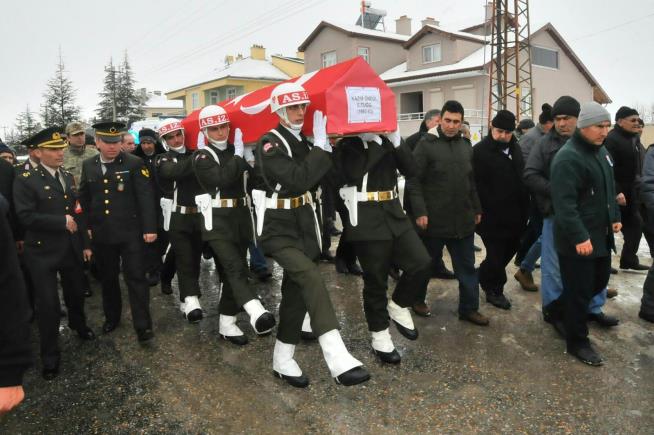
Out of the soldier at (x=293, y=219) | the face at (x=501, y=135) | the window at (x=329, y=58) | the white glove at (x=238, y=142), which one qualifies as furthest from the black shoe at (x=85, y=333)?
the window at (x=329, y=58)

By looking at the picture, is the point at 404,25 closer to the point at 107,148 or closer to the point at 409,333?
the point at 107,148

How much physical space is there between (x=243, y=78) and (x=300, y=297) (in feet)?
110

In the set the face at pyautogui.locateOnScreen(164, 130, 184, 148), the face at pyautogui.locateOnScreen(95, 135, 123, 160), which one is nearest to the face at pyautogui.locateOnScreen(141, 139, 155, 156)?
the face at pyautogui.locateOnScreen(164, 130, 184, 148)

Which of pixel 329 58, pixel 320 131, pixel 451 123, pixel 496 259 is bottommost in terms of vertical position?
pixel 496 259

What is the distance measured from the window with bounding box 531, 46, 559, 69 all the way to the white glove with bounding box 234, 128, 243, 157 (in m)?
30.1

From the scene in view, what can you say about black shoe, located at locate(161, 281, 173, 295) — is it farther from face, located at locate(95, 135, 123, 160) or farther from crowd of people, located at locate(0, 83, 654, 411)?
face, located at locate(95, 135, 123, 160)

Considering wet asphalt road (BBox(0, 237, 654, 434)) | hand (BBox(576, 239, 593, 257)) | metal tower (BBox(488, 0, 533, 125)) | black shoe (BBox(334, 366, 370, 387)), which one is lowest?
wet asphalt road (BBox(0, 237, 654, 434))

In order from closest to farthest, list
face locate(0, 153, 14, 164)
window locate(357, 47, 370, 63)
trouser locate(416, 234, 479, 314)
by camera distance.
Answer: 1. trouser locate(416, 234, 479, 314)
2. face locate(0, 153, 14, 164)
3. window locate(357, 47, 370, 63)

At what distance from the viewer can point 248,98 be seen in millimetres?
4852

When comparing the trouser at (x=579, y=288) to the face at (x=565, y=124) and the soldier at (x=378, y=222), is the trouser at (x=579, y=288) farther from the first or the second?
the face at (x=565, y=124)

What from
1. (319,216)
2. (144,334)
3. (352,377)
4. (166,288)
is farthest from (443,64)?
(352,377)

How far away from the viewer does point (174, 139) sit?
16.2ft

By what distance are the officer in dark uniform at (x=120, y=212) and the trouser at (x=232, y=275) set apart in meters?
0.68

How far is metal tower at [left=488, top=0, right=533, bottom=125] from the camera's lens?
931 inches
